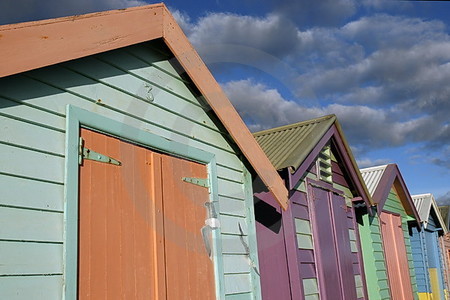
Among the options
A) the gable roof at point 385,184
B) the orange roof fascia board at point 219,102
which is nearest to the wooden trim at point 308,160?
the orange roof fascia board at point 219,102

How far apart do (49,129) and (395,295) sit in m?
9.69

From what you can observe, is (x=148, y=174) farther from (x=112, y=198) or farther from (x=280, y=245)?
(x=280, y=245)

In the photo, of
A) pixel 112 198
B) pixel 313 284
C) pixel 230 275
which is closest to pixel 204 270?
pixel 230 275

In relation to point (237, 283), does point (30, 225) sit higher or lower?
higher

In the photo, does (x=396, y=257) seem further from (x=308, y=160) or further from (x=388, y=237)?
(x=308, y=160)

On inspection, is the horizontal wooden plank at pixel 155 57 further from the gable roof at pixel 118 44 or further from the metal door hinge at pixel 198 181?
the metal door hinge at pixel 198 181

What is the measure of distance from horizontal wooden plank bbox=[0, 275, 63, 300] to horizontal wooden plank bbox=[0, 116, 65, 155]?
834 millimetres

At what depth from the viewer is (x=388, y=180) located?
38.8ft

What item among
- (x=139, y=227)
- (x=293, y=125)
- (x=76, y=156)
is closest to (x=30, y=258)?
(x=76, y=156)

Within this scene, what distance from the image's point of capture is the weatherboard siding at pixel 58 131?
10.2ft

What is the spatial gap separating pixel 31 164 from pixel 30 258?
60 cm

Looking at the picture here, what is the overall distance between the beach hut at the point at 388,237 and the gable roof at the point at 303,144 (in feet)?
3.77

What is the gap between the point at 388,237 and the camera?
11.7 m

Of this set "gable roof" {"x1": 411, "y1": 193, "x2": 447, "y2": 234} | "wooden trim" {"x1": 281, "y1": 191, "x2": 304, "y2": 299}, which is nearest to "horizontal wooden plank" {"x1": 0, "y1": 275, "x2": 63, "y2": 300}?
"wooden trim" {"x1": 281, "y1": 191, "x2": 304, "y2": 299}
